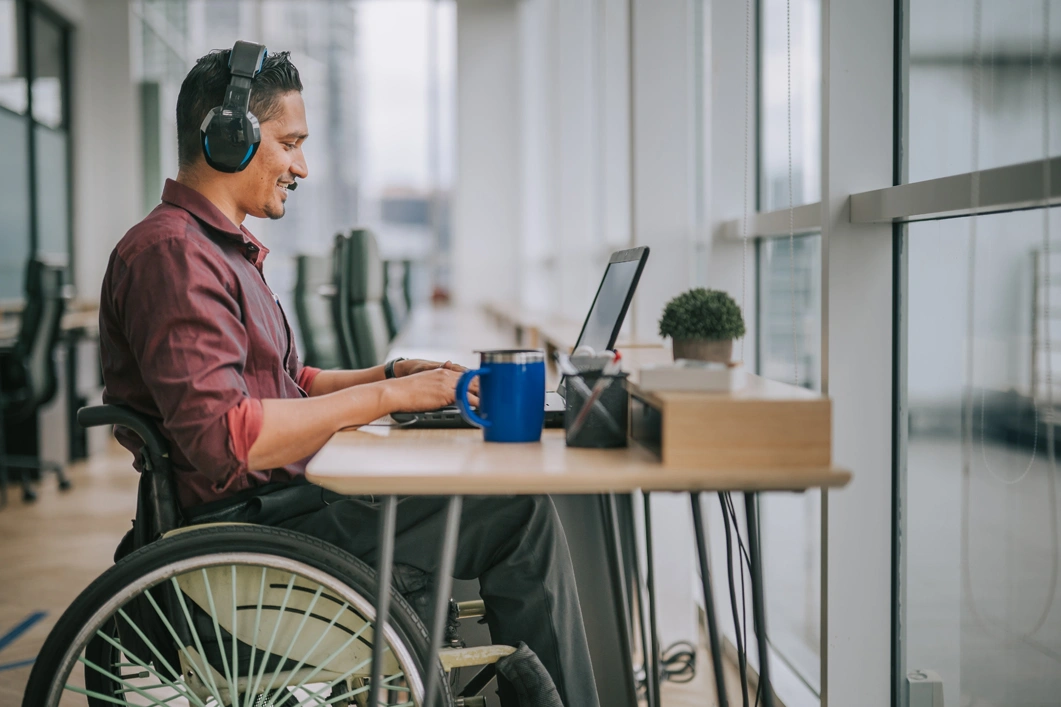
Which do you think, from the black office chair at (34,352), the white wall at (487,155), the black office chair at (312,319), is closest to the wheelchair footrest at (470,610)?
the black office chair at (312,319)

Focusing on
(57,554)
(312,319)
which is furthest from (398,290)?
(57,554)

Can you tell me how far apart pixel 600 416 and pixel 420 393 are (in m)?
0.27

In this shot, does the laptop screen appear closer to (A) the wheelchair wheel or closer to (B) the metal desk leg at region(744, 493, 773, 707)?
(B) the metal desk leg at region(744, 493, 773, 707)

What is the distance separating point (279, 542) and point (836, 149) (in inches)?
42.1

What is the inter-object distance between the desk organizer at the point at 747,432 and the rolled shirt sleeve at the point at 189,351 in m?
0.56

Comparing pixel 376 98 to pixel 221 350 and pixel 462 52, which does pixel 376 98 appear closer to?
pixel 462 52

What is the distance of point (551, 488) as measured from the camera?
1.05 metres

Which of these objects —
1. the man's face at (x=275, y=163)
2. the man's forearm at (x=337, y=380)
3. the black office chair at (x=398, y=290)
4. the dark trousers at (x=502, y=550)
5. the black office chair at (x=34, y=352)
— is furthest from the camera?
the black office chair at (x=398, y=290)

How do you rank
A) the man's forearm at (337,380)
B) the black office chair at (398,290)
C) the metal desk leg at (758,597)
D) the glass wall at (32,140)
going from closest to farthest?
the metal desk leg at (758,597) → the man's forearm at (337,380) → the black office chair at (398,290) → the glass wall at (32,140)

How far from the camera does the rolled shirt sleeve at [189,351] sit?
1213 millimetres

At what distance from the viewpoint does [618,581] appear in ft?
5.73

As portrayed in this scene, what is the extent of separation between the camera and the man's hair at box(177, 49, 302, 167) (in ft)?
4.75

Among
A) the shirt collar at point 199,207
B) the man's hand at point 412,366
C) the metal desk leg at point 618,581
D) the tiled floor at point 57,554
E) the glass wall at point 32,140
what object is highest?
the glass wall at point 32,140

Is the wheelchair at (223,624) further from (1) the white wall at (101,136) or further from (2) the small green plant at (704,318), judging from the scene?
(1) the white wall at (101,136)
